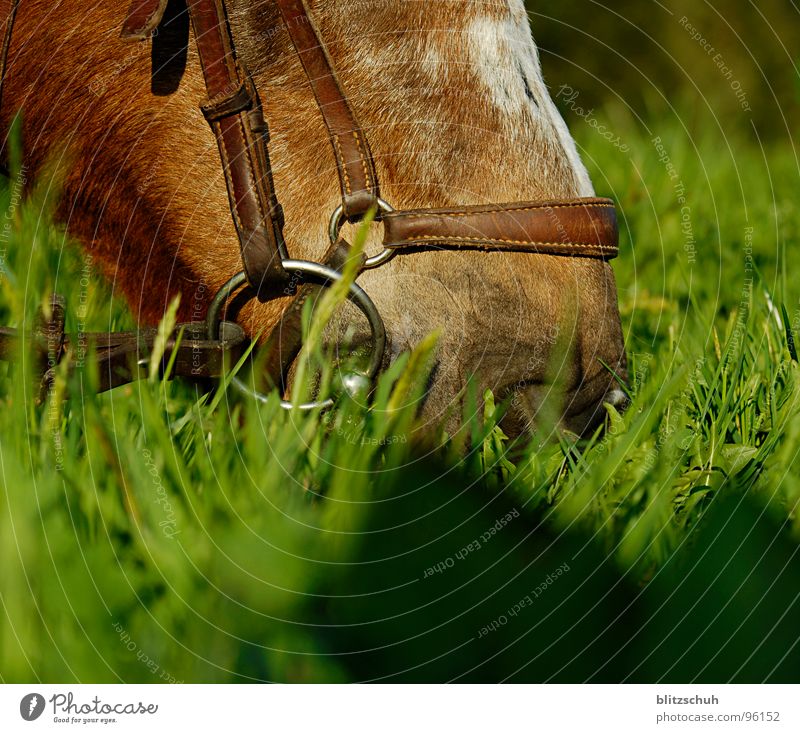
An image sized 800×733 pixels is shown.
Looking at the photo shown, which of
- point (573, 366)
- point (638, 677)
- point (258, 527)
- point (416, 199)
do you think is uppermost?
point (416, 199)

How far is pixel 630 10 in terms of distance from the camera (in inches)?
165

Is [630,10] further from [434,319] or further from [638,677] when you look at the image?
[638,677]

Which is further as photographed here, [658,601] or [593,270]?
[593,270]

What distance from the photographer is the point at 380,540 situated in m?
1.11

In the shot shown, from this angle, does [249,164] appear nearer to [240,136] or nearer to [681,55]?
[240,136]

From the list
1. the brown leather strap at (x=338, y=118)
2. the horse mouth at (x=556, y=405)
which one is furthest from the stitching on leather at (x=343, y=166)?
the horse mouth at (x=556, y=405)

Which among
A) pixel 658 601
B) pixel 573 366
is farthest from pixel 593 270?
pixel 658 601

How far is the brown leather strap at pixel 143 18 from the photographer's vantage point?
1.31 m

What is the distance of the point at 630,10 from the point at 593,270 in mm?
3125

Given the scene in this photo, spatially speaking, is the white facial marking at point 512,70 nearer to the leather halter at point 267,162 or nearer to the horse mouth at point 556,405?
the leather halter at point 267,162

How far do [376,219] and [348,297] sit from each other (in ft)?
0.40

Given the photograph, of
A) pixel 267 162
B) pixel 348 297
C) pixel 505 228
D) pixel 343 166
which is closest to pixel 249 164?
pixel 267 162

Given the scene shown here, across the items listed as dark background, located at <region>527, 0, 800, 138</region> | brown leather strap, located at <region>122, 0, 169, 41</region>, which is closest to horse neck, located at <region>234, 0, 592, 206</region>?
brown leather strap, located at <region>122, 0, 169, 41</region>

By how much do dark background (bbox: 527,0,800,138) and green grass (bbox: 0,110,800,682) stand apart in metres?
2.53
